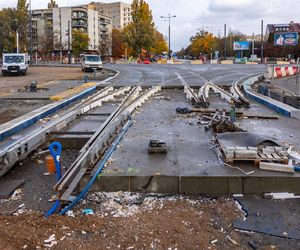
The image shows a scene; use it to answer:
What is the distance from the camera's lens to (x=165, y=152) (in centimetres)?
671

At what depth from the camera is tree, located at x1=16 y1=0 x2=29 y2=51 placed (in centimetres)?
8156

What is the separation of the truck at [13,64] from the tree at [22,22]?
46.9 m

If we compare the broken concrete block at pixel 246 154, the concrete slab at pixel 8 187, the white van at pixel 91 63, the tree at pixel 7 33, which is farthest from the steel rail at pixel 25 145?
the tree at pixel 7 33

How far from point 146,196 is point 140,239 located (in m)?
1.16

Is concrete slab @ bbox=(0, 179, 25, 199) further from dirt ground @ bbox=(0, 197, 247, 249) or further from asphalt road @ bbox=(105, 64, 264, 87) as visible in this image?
asphalt road @ bbox=(105, 64, 264, 87)

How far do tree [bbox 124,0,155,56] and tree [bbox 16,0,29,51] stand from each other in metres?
23.5

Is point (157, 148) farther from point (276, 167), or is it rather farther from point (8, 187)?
point (8, 187)

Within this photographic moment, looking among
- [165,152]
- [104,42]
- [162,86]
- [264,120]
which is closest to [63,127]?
[165,152]

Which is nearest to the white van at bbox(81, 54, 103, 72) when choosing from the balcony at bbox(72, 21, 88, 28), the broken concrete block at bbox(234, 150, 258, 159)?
the broken concrete block at bbox(234, 150, 258, 159)

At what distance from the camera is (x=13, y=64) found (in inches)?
1341

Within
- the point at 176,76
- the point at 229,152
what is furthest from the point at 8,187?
the point at 176,76

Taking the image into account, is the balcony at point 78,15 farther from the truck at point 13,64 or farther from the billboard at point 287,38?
the billboard at point 287,38

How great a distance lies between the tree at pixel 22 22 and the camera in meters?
81.6

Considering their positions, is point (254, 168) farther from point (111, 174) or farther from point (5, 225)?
point (5, 225)
